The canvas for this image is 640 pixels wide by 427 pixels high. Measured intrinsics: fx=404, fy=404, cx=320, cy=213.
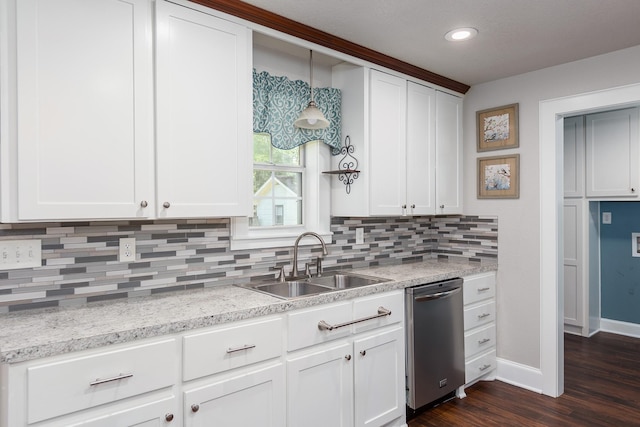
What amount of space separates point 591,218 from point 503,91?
6.51 feet

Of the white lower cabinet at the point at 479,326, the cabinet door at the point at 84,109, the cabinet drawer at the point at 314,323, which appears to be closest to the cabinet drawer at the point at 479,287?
the white lower cabinet at the point at 479,326

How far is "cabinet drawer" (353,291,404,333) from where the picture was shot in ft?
7.32

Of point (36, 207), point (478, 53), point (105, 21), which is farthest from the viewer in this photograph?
point (478, 53)

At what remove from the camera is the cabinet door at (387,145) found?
2.80 m

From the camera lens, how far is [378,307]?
7.66 feet

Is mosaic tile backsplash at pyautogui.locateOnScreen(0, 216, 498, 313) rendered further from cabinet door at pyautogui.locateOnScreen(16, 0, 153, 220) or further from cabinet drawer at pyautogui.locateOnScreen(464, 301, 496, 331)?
cabinet drawer at pyautogui.locateOnScreen(464, 301, 496, 331)

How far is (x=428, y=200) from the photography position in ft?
10.5

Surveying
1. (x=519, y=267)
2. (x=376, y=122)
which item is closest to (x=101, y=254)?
(x=376, y=122)

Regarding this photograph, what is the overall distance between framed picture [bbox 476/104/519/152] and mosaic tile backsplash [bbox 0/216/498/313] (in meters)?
1.28

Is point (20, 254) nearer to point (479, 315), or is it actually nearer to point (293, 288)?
point (293, 288)

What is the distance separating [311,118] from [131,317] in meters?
1.44

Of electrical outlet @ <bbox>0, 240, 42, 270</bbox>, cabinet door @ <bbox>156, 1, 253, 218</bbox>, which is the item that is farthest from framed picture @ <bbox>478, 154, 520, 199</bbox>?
electrical outlet @ <bbox>0, 240, 42, 270</bbox>

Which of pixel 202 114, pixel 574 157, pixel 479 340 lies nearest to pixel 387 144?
pixel 202 114

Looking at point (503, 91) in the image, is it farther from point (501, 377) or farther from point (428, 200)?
point (501, 377)
